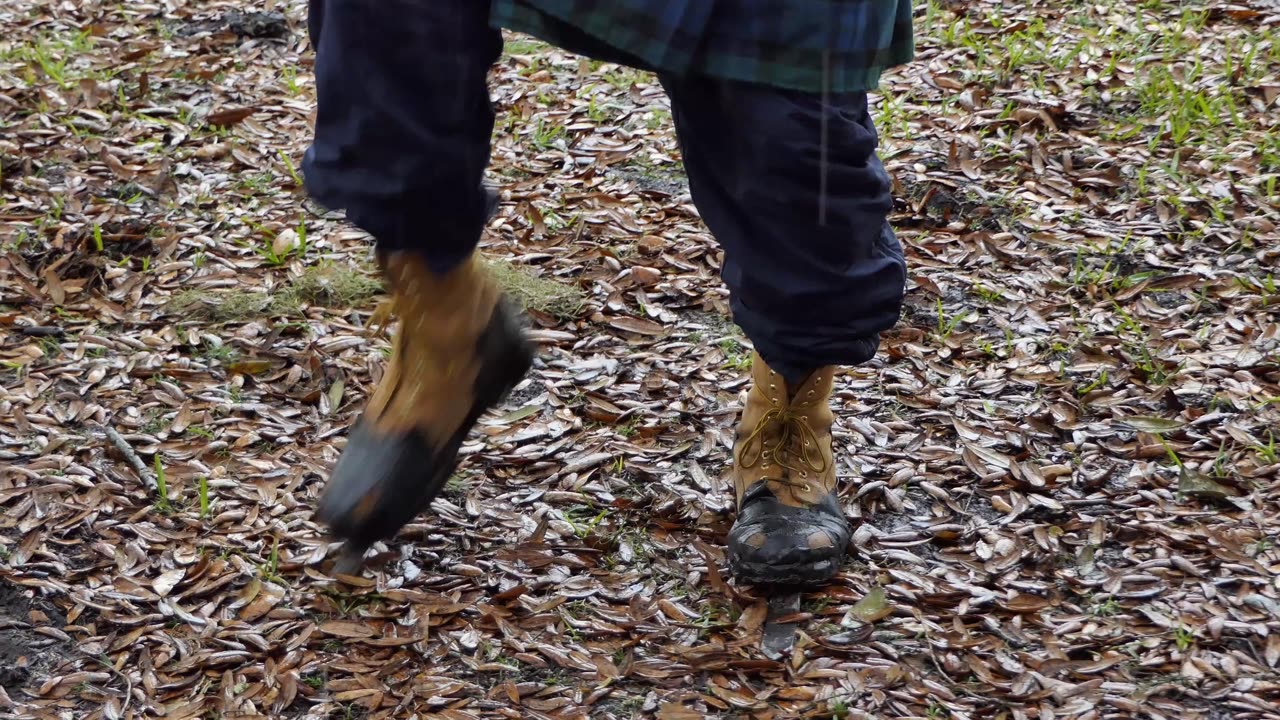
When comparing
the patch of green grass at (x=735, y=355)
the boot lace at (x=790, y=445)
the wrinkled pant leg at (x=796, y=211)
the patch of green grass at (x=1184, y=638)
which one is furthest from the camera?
the patch of green grass at (x=735, y=355)

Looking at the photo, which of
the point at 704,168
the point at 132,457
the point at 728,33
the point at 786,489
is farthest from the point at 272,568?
the point at 728,33

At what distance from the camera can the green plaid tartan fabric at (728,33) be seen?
160cm

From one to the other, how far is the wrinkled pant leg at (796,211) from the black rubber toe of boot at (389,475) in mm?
396

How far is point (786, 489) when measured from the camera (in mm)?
2186

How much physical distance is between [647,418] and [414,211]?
105 cm

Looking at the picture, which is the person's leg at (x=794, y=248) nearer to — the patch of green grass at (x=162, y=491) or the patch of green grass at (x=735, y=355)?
the patch of green grass at (x=735, y=355)

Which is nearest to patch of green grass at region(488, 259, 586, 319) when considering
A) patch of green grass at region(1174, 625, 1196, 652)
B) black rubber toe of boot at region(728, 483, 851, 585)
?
black rubber toe of boot at region(728, 483, 851, 585)

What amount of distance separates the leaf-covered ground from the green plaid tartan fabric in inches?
13.2

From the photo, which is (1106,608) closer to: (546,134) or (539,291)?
(539,291)

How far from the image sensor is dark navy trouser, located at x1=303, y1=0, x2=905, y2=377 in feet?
5.17

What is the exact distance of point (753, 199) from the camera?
5.85 feet

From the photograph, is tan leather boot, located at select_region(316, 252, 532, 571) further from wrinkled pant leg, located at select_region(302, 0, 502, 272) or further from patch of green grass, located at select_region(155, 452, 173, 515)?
patch of green grass, located at select_region(155, 452, 173, 515)

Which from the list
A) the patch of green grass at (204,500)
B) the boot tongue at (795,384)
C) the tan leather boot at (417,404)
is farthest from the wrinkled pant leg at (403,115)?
the patch of green grass at (204,500)

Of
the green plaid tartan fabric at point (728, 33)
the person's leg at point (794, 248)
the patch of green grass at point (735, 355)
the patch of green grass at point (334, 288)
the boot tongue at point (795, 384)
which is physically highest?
the green plaid tartan fabric at point (728, 33)
